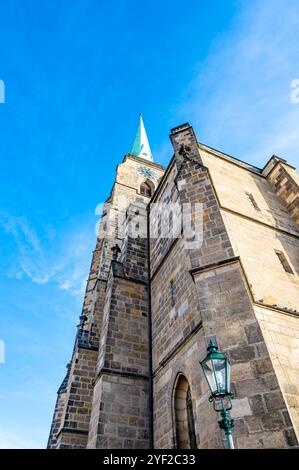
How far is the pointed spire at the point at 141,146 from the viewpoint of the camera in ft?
117

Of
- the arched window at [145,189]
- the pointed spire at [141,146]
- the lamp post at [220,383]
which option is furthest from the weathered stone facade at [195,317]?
the pointed spire at [141,146]

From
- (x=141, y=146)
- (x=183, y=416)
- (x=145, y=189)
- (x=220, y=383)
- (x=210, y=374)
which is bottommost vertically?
(x=220, y=383)

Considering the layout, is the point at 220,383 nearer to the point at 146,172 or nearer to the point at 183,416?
the point at 183,416

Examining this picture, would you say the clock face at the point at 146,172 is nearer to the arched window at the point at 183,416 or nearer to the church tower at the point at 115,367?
the church tower at the point at 115,367

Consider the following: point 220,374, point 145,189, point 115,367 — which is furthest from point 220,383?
point 145,189

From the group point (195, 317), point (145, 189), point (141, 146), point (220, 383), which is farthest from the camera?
point (141, 146)

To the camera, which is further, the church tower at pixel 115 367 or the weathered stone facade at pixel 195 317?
the church tower at pixel 115 367

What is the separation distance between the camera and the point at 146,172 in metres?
24.0

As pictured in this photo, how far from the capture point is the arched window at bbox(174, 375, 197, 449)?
582 centimetres

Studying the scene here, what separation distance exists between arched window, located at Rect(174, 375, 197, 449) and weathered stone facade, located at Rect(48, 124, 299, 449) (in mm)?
20

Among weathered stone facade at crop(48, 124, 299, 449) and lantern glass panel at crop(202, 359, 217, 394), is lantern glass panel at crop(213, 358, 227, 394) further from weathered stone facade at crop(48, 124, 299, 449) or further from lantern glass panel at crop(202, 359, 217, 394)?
weathered stone facade at crop(48, 124, 299, 449)

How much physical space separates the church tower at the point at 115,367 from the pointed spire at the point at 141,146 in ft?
79.4

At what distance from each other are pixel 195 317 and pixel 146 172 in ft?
62.1
